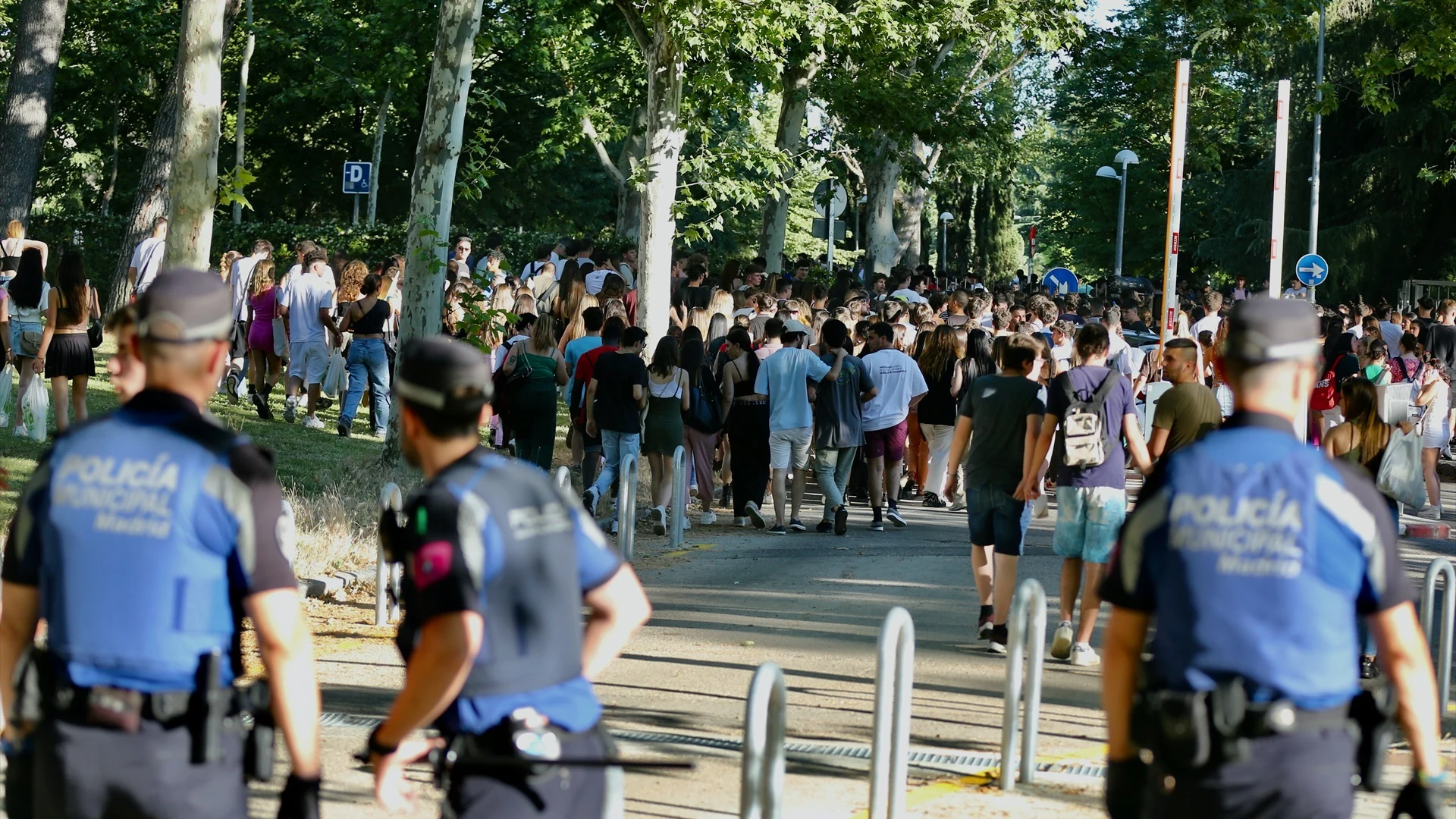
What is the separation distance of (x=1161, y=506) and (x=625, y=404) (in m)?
10.4

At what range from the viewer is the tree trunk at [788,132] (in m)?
25.1

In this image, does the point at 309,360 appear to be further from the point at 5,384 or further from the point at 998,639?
the point at 998,639

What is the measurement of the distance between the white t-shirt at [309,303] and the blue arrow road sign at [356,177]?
504 inches

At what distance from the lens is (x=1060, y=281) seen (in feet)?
139

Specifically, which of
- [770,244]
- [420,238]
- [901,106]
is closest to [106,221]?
[770,244]

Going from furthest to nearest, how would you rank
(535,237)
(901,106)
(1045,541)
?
(535,237)
(901,106)
(1045,541)

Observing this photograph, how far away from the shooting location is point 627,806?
661 cm

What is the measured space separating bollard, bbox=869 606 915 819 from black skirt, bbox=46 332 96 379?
1009 cm

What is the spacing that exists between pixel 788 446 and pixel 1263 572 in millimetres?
11561

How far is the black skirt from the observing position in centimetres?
1424

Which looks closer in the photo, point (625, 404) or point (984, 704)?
point (984, 704)

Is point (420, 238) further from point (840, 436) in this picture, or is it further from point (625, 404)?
point (840, 436)

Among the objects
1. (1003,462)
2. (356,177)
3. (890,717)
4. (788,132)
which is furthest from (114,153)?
(890,717)

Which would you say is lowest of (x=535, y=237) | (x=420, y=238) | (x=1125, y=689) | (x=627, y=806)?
(x=627, y=806)
